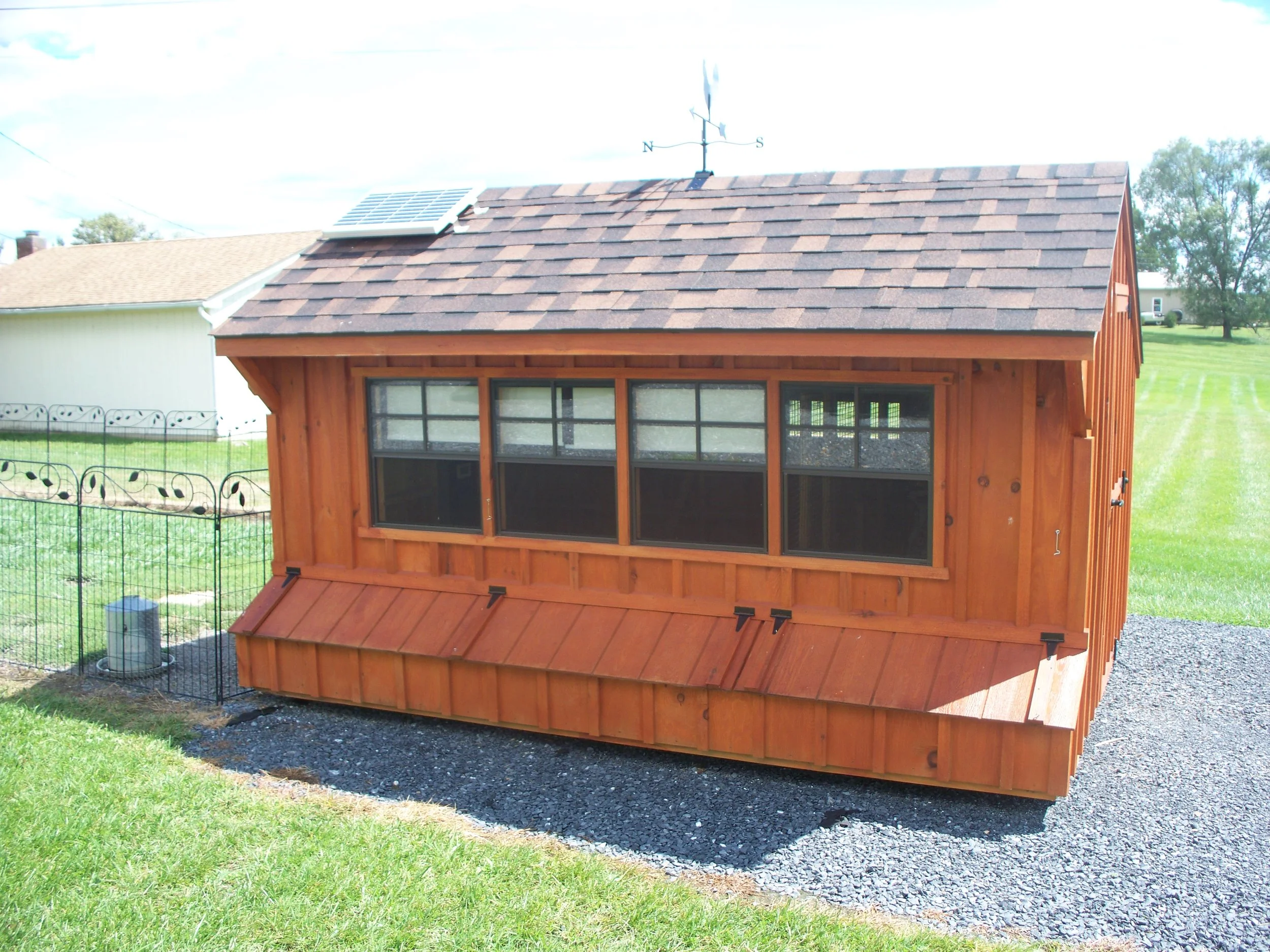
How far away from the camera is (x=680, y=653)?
21.2ft

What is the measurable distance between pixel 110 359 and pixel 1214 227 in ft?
177

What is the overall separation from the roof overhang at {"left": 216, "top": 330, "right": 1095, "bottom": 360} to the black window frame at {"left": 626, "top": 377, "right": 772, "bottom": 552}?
1.14 ft

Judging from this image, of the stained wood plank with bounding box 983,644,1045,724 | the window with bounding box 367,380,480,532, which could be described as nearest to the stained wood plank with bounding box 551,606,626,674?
the window with bounding box 367,380,480,532

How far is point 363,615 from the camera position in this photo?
739cm

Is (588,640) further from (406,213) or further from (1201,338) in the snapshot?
(1201,338)

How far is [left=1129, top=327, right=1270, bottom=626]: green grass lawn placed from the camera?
10984mm

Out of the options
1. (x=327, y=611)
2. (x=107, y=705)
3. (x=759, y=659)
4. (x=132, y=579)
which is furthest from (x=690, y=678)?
(x=132, y=579)

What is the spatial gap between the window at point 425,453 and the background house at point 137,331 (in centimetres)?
1660

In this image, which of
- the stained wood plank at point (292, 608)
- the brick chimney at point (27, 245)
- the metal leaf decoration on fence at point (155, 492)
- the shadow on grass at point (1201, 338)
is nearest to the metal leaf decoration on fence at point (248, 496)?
the metal leaf decoration on fence at point (155, 492)

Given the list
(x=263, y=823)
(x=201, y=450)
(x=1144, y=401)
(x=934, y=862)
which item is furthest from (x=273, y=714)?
(x=1144, y=401)

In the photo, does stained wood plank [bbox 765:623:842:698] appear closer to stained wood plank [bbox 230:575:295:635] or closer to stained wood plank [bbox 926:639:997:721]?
stained wood plank [bbox 926:639:997:721]

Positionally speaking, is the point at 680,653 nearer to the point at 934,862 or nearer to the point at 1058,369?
the point at 934,862

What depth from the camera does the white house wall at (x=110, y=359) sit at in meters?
23.1

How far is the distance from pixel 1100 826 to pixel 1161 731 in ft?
5.76
